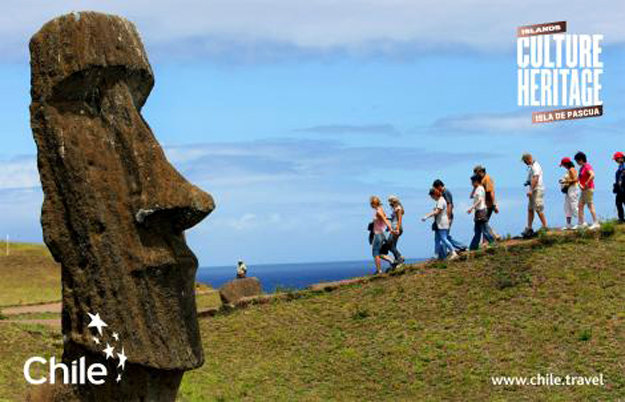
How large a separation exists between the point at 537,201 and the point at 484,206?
4.43 ft

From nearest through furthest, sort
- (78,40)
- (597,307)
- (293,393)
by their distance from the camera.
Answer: (78,40) → (293,393) → (597,307)

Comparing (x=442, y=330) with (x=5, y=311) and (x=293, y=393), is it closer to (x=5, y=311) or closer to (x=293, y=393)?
(x=293, y=393)

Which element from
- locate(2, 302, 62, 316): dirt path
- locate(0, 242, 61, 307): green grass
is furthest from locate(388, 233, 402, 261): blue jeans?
locate(0, 242, 61, 307): green grass

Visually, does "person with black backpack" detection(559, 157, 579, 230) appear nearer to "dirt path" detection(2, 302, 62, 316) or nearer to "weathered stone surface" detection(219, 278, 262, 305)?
"weathered stone surface" detection(219, 278, 262, 305)

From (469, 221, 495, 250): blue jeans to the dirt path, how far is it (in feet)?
44.6

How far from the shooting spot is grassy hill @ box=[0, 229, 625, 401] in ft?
64.0

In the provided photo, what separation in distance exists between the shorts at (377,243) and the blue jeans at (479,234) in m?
2.35

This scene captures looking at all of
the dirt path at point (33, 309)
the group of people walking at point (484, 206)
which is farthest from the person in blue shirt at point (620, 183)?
the dirt path at point (33, 309)

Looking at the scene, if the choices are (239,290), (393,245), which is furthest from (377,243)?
(239,290)

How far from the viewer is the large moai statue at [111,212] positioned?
31.3ft

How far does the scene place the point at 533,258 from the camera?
24969 mm

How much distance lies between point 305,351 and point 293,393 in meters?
2.55

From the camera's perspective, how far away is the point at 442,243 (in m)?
26.0

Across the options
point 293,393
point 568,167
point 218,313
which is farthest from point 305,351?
point 568,167
